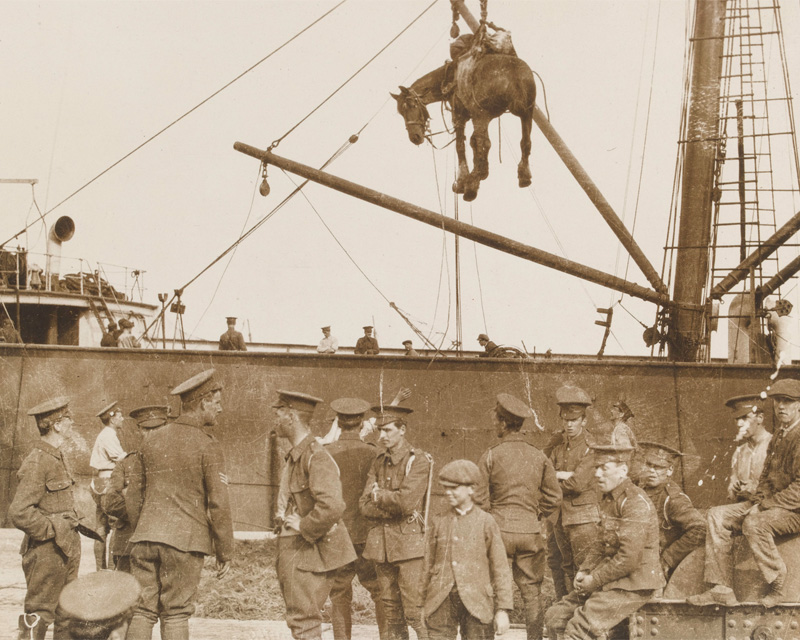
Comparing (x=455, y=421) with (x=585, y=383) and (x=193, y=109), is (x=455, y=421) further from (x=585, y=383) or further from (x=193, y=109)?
(x=193, y=109)

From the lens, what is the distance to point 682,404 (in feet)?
31.0

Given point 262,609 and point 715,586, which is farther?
point 262,609

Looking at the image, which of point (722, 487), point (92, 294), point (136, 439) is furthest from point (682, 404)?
point (92, 294)

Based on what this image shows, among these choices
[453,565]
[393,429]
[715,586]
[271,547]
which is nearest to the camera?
[453,565]

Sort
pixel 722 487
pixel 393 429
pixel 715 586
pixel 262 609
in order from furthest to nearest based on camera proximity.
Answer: pixel 722 487 → pixel 262 609 → pixel 393 429 → pixel 715 586

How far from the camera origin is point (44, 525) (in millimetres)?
5238

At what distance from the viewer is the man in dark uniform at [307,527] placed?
187 inches

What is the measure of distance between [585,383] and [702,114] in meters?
3.98

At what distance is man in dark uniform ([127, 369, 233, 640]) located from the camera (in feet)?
15.6

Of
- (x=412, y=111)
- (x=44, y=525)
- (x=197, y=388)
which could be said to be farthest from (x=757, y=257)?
(x=44, y=525)

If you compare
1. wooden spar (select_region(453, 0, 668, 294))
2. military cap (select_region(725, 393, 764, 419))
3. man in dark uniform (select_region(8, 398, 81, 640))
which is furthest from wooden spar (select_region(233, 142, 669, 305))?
man in dark uniform (select_region(8, 398, 81, 640))

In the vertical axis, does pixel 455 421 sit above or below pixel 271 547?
above

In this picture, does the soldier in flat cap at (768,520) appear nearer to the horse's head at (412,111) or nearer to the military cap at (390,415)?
the military cap at (390,415)

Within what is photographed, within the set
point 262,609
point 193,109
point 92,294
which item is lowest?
point 262,609
